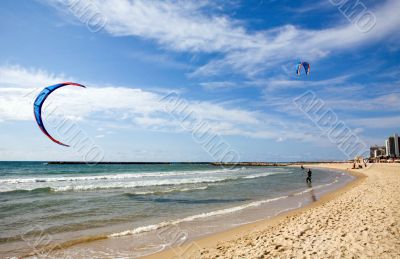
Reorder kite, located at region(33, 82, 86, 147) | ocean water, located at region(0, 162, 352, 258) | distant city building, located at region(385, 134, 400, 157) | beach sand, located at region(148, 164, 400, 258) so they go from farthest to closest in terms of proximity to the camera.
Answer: distant city building, located at region(385, 134, 400, 157)
kite, located at region(33, 82, 86, 147)
ocean water, located at region(0, 162, 352, 258)
beach sand, located at region(148, 164, 400, 258)

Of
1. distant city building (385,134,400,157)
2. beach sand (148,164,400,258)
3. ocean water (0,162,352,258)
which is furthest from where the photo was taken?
distant city building (385,134,400,157)

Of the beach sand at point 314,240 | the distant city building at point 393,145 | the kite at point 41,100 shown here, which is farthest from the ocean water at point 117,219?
the distant city building at point 393,145

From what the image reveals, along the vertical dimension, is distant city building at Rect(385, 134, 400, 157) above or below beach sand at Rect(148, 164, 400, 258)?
above

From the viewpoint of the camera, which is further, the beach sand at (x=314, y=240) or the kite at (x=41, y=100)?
the kite at (x=41, y=100)

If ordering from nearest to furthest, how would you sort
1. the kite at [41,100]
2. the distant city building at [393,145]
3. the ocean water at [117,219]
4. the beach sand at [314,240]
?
the beach sand at [314,240] < the ocean water at [117,219] < the kite at [41,100] < the distant city building at [393,145]

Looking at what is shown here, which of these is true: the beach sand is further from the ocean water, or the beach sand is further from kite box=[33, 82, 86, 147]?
kite box=[33, 82, 86, 147]

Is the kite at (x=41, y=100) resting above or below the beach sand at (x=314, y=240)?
above

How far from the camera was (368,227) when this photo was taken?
740 centimetres

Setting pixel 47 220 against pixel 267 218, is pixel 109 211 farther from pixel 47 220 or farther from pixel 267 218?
pixel 267 218

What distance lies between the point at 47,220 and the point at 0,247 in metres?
3.01

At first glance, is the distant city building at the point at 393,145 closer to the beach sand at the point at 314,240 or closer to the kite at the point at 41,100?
the beach sand at the point at 314,240

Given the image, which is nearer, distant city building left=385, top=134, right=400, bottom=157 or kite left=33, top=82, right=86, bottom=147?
kite left=33, top=82, right=86, bottom=147

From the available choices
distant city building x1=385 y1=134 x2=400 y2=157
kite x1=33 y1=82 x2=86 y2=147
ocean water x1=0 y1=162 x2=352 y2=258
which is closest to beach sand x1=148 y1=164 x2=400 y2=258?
ocean water x1=0 y1=162 x2=352 y2=258

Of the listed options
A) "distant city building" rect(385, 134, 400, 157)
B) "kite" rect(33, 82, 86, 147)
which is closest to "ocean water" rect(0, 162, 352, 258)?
"kite" rect(33, 82, 86, 147)
